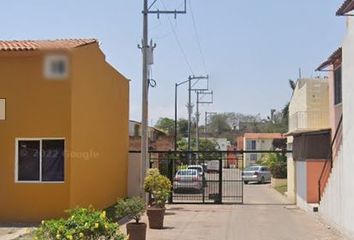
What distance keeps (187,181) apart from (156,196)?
14.3m

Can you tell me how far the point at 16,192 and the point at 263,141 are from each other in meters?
84.8

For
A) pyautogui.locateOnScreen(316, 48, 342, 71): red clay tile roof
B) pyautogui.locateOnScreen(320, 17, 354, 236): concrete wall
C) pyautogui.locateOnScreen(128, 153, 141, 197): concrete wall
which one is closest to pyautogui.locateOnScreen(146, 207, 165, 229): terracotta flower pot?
pyautogui.locateOnScreen(320, 17, 354, 236): concrete wall

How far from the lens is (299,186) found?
28.1m

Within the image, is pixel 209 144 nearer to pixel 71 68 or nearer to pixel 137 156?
pixel 137 156

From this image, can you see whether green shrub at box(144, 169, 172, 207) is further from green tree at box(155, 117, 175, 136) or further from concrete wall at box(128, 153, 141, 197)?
green tree at box(155, 117, 175, 136)

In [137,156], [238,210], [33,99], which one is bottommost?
[238,210]

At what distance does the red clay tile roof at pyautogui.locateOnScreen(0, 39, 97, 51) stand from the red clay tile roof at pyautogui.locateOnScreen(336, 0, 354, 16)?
9.24 meters

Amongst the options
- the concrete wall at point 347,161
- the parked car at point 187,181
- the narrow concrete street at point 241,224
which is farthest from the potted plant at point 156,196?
the parked car at point 187,181

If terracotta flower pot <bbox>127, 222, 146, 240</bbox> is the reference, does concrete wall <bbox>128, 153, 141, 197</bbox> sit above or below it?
above

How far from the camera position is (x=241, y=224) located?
20.7 m

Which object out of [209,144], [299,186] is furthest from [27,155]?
[209,144]

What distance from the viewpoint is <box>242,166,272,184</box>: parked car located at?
55188 millimetres

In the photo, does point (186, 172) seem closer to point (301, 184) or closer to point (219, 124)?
point (301, 184)

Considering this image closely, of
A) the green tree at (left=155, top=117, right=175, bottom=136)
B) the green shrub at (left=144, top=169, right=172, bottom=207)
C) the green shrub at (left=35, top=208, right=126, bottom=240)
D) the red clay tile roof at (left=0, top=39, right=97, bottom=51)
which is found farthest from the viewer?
the green tree at (left=155, top=117, right=175, bottom=136)
